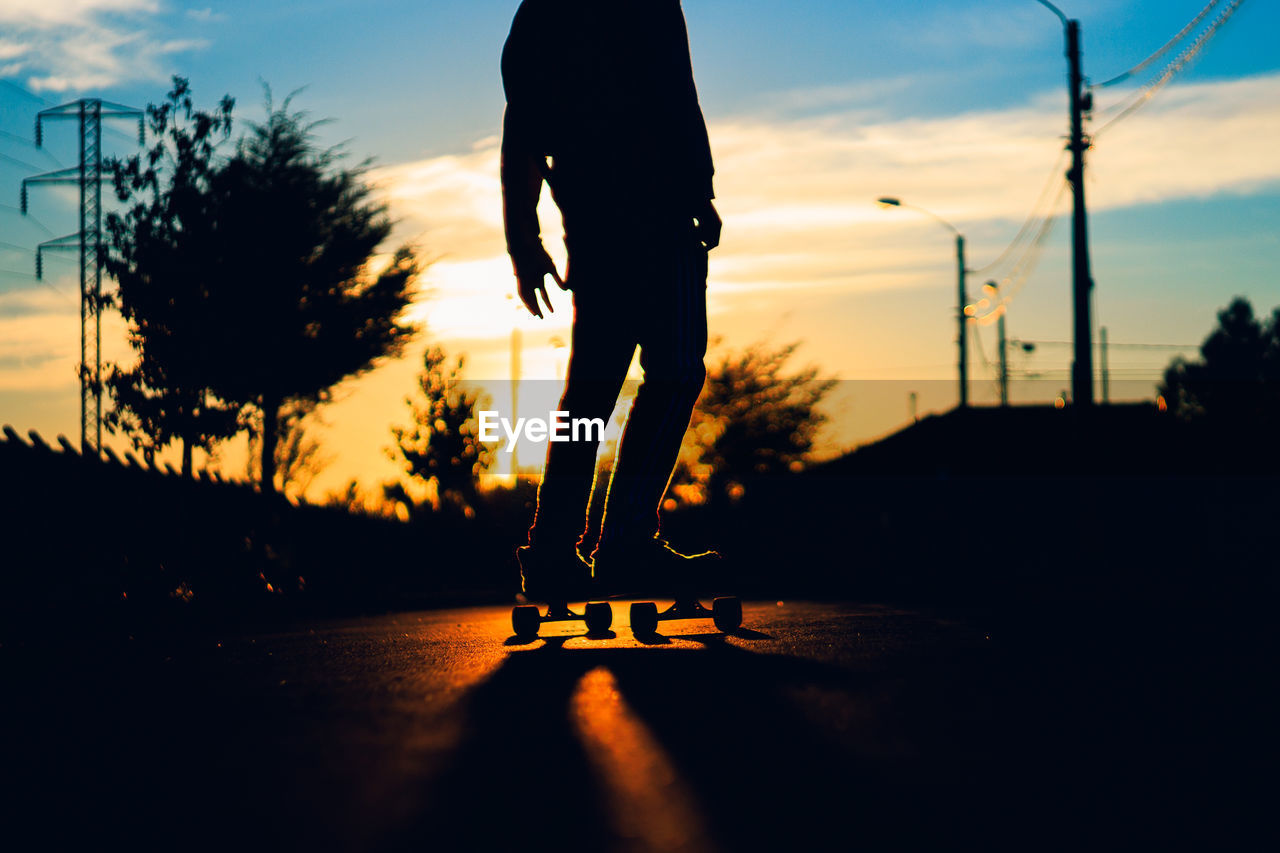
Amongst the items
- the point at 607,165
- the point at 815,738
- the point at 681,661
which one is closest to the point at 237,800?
the point at 815,738

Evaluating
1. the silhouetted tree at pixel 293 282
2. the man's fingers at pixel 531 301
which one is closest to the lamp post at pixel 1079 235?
the silhouetted tree at pixel 293 282

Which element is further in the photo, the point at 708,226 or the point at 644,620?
the point at 708,226

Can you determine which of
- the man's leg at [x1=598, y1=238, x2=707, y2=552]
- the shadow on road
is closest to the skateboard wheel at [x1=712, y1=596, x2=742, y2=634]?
the man's leg at [x1=598, y1=238, x2=707, y2=552]

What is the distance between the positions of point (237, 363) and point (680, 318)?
19.0 metres

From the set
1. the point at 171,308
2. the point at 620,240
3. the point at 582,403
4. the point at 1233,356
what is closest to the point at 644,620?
the point at 582,403

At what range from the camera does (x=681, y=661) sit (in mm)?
3713

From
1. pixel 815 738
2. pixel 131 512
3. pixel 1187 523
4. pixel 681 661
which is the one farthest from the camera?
pixel 1187 523

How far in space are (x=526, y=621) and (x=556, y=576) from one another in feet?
0.77

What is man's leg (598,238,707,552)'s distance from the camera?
4.88 m

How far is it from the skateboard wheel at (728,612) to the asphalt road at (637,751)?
0.88 meters

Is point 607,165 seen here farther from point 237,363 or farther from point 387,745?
point 237,363

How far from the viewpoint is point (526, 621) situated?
472 cm

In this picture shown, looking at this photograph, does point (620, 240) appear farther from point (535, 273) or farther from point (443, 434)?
point (443, 434)

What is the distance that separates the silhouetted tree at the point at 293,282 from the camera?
74.5ft
